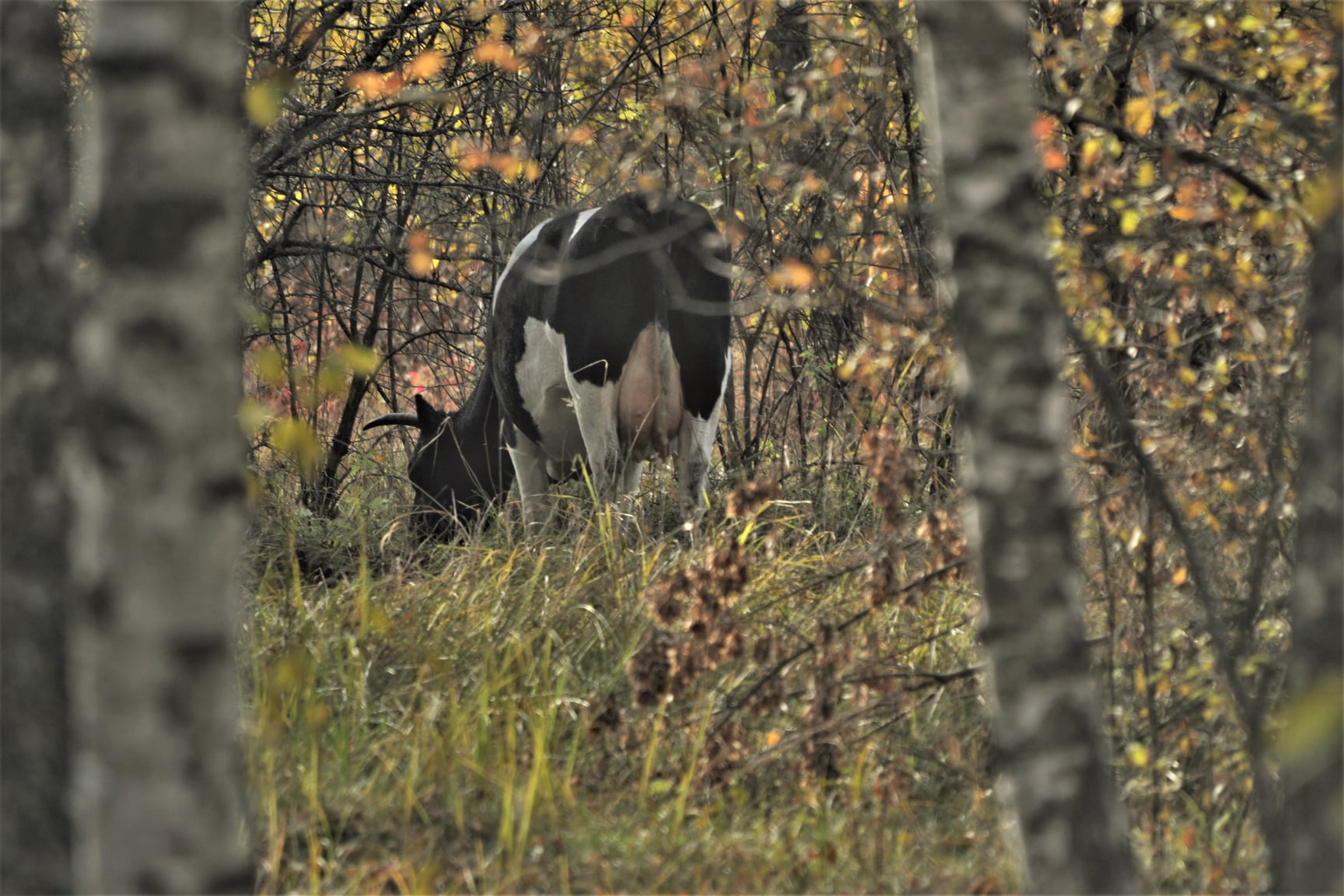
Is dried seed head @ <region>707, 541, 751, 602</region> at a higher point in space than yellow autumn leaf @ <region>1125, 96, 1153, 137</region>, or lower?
lower

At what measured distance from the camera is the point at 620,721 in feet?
11.9

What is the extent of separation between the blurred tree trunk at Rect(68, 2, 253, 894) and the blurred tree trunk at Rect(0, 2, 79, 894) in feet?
2.54

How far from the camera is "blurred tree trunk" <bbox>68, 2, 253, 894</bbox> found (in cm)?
167

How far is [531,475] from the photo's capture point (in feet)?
25.2

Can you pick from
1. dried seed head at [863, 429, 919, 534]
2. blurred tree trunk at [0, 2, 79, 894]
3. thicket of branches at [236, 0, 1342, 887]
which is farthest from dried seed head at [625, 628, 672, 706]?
blurred tree trunk at [0, 2, 79, 894]

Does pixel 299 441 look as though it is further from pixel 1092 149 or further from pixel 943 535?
pixel 943 535

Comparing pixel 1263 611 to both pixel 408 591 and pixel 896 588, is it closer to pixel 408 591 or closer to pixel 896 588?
pixel 896 588

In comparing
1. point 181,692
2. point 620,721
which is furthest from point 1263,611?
point 181,692

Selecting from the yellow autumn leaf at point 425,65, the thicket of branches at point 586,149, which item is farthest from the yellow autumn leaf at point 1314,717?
the yellow autumn leaf at point 425,65

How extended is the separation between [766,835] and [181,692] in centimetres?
179

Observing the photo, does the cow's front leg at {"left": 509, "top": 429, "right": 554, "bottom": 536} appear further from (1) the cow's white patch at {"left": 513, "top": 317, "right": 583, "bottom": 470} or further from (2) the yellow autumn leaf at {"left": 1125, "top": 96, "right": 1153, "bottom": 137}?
(2) the yellow autumn leaf at {"left": 1125, "top": 96, "right": 1153, "bottom": 137}

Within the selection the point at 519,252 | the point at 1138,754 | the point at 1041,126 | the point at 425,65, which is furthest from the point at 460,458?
the point at 1138,754

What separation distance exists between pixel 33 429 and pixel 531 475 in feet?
17.1

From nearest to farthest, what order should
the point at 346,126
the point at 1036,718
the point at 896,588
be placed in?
the point at 1036,718 < the point at 896,588 < the point at 346,126
